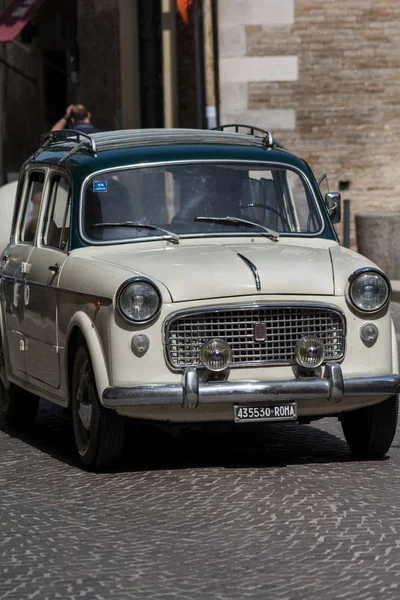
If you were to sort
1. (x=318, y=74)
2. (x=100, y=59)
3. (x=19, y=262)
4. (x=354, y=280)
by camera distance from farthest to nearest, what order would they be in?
1. (x=100, y=59)
2. (x=318, y=74)
3. (x=19, y=262)
4. (x=354, y=280)

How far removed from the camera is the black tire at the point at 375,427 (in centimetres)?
889

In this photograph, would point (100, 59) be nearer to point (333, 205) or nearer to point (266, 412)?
point (333, 205)

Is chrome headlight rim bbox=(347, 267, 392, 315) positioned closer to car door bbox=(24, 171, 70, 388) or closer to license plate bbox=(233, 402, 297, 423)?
license plate bbox=(233, 402, 297, 423)

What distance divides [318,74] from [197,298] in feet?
50.9

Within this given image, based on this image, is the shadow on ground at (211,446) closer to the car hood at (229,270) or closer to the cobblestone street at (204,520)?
the cobblestone street at (204,520)

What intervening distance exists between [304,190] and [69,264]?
60.2 inches

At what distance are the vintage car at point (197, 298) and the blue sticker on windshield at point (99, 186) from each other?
12 mm

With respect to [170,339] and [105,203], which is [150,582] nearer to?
[170,339]

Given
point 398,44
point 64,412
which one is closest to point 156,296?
point 64,412

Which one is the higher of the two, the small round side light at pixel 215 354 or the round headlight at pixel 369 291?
the round headlight at pixel 369 291

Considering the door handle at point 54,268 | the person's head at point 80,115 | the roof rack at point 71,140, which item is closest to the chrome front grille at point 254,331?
the door handle at point 54,268

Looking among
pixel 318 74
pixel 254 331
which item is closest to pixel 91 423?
pixel 254 331

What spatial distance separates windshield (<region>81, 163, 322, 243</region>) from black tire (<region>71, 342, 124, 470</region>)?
88 cm

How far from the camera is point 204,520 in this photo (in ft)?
24.1
